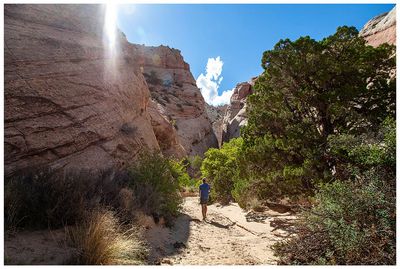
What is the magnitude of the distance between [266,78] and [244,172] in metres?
4.11

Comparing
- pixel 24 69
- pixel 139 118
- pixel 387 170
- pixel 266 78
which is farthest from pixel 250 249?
pixel 139 118

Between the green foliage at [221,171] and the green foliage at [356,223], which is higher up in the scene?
the green foliage at [221,171]

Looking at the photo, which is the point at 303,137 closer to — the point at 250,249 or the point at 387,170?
the point at 387,170

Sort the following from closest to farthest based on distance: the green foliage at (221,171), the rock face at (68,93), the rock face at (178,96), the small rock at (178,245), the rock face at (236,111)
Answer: the small rock at (178,245), the rock face at (68,93), the green foliage at (221,171), the rock face at (178,96), the rock face at (236,111)

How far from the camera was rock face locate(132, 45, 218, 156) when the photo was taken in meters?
44.5

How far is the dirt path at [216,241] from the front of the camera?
662 centimetres

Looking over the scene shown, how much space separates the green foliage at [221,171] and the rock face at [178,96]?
1113cm

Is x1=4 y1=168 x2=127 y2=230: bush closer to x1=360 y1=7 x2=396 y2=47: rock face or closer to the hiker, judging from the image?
the hiker

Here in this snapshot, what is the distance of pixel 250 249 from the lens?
25.6 ft

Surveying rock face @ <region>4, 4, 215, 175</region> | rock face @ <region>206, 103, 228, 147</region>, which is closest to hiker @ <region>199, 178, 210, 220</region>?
rock face @ <region>4, 4, 215, 175</region>

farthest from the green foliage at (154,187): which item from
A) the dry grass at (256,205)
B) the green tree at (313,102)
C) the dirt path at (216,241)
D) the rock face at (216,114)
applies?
the rock face at (216,114)

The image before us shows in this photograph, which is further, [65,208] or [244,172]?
[244,172]

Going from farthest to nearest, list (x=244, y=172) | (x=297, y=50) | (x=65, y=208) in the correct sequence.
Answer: (x=244, y=172)
(x=297, y=50)
(x=65, y=208)

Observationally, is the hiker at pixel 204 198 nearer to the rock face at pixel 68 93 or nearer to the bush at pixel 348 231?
the rock face at pixel 68 93
